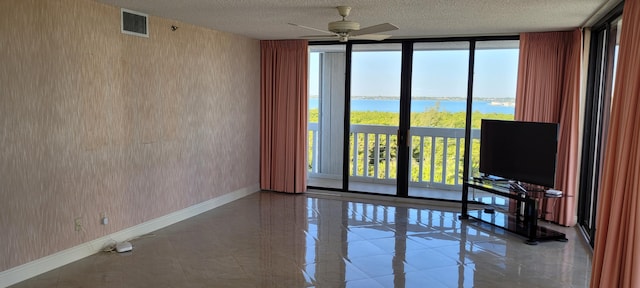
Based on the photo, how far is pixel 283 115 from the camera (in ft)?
21.5

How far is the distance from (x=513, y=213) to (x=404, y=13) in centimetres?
273

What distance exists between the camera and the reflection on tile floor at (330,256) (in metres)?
3.59

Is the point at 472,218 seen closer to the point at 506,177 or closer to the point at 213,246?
the point at 506,177

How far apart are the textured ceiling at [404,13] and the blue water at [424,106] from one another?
0.97 metres

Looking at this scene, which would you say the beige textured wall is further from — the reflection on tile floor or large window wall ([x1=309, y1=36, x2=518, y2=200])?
large window wall ([x1=309, y1=36, x2=518, y2=200])

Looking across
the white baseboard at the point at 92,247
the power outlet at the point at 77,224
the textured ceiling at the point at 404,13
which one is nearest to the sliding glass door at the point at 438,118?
the textured ceiling at the point at 404,13

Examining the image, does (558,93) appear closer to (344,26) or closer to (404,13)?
(404,13)

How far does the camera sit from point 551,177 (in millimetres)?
4473

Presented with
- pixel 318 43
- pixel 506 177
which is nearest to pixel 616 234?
pixel 506 177

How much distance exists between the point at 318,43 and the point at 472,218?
3.01 metres

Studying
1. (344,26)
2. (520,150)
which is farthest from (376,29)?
(520,150)

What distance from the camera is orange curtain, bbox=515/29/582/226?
491 cm

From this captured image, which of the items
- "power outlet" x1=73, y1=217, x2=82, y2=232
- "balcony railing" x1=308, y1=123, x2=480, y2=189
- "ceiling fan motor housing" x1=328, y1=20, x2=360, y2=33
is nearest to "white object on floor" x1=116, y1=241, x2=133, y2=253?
"power outlet" x1=73, y1=217, x2=82, y2=232

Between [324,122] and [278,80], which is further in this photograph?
[324,122]
